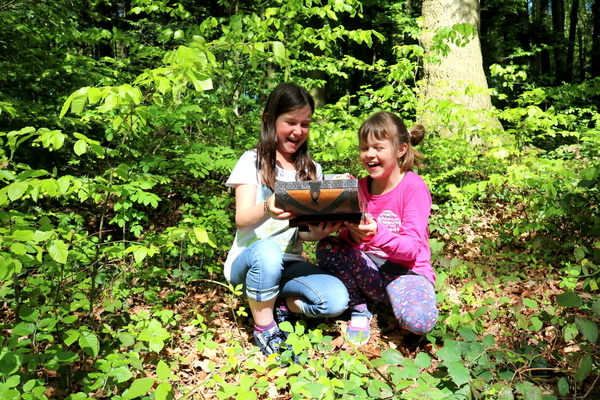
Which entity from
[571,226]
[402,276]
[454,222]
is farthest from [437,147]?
[402,276]

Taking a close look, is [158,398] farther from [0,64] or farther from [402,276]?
[0,64]

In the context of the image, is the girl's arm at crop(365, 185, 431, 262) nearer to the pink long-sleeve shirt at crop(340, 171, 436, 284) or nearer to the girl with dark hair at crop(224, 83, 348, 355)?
the pink long-sleeve shirt at crop(340, 171, 436, 284)

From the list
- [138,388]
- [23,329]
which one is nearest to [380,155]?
[138,388]

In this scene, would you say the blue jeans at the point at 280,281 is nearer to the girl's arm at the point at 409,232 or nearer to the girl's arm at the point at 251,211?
the girl's arm at the point at 251,211

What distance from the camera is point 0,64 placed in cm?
377

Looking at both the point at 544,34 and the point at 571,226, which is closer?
the point at 571,226

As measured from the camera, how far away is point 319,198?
214 cm

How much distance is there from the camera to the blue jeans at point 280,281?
2551mm

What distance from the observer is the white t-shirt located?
2.72 m

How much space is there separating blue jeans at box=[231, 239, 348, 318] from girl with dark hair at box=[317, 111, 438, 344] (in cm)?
22

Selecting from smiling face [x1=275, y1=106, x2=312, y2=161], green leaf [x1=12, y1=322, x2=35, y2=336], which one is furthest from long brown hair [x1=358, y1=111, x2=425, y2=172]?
green leaf [x1=12, y1=322, x2=35, y2=336]

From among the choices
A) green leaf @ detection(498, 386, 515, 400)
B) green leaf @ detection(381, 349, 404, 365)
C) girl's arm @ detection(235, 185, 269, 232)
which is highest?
girl's arm @ detection(235, 185, 269, 232)

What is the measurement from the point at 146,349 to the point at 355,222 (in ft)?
4.24

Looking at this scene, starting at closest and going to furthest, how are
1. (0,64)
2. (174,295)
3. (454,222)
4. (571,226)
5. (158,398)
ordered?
(158,398), (174,295), (0,64), (571,226), (454,222)
